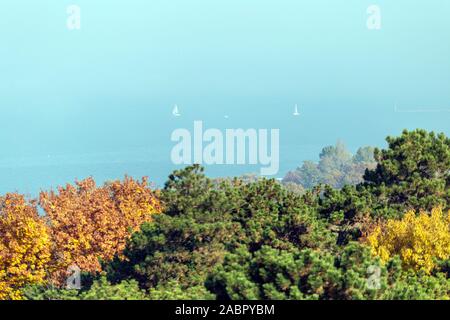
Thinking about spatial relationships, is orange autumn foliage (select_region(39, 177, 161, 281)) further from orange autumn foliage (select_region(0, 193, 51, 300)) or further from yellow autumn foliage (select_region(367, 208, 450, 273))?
yellow autumn foliage (select_region(367, 208, 450, 273))

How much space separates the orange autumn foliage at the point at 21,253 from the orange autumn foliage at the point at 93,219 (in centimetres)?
82

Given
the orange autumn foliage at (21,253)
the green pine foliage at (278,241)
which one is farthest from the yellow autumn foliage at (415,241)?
the orange autumn foliage at (21,253)

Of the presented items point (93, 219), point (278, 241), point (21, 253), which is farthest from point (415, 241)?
point (93, 219)

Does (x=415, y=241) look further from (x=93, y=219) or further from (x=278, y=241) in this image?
(x=93, y=219)

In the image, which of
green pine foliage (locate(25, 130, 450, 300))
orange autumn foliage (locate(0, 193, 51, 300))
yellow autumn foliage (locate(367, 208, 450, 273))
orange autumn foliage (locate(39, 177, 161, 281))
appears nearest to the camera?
green pine foliage (locate(25, 130, 450, 300))

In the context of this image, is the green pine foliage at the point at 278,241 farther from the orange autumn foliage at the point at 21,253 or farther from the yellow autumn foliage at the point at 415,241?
the orange autumn foliage at the point at 21,253

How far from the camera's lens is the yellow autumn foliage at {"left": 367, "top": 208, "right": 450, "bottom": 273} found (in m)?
26.0

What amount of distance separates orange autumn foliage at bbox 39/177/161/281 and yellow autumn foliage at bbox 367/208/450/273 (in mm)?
8019

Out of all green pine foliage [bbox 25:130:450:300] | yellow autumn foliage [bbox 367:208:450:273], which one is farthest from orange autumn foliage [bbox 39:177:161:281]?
yellow autumn foliage [bbox 367:208:450:273]

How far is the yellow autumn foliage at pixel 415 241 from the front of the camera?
26.0m

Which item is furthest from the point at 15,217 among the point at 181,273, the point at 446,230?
the point at 446,230

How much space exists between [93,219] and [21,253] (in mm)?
5127

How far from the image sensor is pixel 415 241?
26.6m
